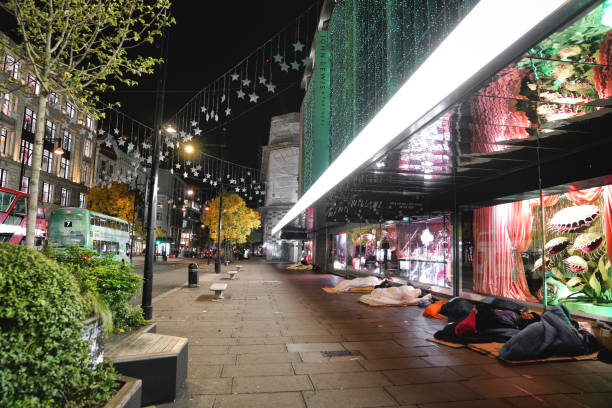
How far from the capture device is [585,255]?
28.0ft

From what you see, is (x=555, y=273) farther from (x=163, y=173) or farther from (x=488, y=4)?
(x=163, y=173)

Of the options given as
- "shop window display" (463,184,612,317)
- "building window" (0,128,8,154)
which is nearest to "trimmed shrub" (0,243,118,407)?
"shop window display" (463,184,612,317)

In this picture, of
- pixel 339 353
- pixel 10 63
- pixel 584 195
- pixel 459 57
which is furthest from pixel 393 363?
pixel 10 63

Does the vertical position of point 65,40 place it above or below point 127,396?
above

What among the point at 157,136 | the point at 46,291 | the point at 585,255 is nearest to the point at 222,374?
the point at 46,291

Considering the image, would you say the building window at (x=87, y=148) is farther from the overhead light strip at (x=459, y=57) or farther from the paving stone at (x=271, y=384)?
the paving stone at (x=271, y=384)

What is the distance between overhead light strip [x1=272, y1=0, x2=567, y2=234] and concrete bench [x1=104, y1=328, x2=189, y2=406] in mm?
4250

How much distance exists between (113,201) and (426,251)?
37131mm

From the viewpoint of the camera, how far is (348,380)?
15.5 ft

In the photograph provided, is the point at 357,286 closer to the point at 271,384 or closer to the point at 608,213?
the point at 608,213

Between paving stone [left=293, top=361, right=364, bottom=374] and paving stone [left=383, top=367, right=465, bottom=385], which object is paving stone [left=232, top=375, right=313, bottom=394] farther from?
paving stone [left=383, top=367, right=465, bottom=385]

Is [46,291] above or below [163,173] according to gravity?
below

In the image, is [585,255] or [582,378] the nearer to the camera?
[582,378]

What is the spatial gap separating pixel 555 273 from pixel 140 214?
52.1m
